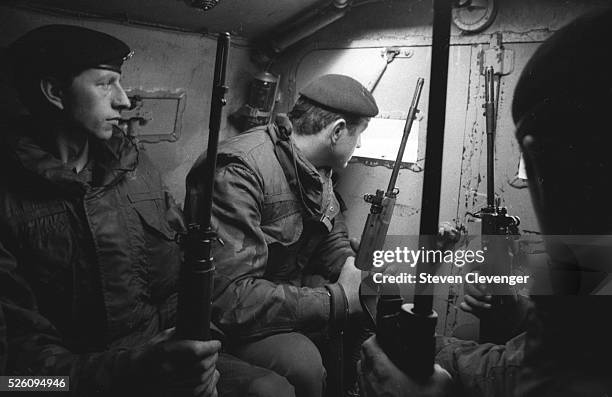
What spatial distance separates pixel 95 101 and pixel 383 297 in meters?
0.98

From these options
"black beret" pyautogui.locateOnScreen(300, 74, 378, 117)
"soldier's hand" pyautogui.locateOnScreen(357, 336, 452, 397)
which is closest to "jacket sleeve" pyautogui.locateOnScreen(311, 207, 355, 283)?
"black beret" pyautogui.locateOnScreen(300, 74, 378, 117)

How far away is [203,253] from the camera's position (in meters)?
0.80

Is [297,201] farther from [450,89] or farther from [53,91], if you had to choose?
[450,89]

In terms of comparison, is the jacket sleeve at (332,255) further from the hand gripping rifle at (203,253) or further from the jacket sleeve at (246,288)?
the hand gripping rifle at (203,253)

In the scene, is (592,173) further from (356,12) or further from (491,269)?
(356,12)

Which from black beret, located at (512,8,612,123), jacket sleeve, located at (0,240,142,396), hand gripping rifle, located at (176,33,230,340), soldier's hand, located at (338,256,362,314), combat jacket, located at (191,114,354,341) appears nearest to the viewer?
black beret, located at (512,8,612,123)

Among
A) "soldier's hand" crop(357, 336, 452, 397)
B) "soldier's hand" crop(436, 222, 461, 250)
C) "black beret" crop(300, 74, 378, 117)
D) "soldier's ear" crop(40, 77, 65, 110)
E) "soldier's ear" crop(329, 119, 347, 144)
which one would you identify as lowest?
"soldier's hand" crop(357, 336, 452, 397)

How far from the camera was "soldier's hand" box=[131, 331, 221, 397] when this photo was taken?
2.76 ft

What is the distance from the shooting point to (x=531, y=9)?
1844mm

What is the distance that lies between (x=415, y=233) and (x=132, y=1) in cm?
174

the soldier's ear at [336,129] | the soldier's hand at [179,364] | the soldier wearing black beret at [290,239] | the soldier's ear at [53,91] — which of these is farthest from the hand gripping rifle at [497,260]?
the soldier's ear at [53,91]

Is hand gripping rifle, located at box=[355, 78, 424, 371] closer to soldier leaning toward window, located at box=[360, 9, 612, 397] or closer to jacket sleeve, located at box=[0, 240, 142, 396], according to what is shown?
soldier leaning toward window, located at box=[360, 9, 612, 397]

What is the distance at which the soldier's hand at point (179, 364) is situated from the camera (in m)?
0.84

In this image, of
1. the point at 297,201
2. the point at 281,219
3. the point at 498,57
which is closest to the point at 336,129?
the point at 297,201
